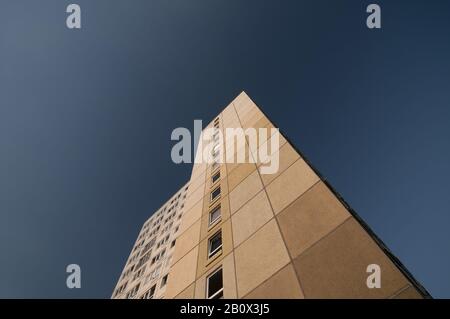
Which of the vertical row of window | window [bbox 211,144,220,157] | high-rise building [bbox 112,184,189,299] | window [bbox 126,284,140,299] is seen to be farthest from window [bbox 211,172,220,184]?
window [bbox 126,284,140,299]

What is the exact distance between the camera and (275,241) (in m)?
9.05

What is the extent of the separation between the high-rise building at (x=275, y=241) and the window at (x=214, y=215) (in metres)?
0.06

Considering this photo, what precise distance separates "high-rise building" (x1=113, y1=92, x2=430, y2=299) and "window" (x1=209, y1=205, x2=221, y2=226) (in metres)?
0.06

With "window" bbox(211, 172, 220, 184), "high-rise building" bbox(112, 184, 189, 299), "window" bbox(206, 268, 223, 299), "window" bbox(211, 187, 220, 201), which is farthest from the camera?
"high-rise building" bbox(112, 184, 189, 299)

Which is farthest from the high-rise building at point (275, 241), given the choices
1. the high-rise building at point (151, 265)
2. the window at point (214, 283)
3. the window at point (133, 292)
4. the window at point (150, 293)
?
the window at point (133, 292)

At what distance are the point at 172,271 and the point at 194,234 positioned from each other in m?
1.93

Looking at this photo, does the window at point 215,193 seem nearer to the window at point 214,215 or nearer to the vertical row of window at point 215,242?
the vertical row of window at point 215,242

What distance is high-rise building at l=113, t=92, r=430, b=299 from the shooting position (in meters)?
6.86

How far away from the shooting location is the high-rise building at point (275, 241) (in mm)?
6855

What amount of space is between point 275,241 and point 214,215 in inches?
205

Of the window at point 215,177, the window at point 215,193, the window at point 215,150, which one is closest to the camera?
the window at point 215,193

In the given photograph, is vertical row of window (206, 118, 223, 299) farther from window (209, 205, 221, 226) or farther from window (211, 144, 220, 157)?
window (211, 144, 220, 157)
